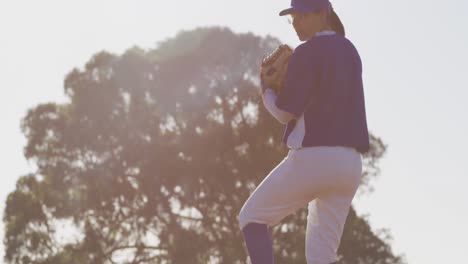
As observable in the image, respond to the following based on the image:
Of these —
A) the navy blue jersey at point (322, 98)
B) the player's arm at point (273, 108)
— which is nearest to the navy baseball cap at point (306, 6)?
the navy blue jersey at point (322, 98)

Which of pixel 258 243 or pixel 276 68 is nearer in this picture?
pixel 258 243

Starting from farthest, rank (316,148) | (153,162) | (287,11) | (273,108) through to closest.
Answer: (153,162) < (287,11) < (273,108) < (316,148)

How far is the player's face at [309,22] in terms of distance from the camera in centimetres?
521

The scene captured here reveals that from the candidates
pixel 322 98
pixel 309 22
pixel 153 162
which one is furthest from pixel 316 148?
pixel 153 162

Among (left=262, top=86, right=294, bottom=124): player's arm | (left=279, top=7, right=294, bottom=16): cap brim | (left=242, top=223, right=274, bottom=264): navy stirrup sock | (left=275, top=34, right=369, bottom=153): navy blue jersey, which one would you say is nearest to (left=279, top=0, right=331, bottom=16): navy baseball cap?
(left=279, top=7, right=294, bottom=16): cap brim

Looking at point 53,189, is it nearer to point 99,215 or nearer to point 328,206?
point 99,215

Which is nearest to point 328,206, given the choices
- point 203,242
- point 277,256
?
point 277,256

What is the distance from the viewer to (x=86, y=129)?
3616cm

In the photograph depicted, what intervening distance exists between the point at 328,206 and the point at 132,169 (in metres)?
30.6

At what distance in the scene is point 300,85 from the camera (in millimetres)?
4980

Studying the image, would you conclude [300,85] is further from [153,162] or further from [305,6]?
[153,162]

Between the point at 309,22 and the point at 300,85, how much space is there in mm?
461

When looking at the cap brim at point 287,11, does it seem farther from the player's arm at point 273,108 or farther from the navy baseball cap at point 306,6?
the player's arm at point 273,108

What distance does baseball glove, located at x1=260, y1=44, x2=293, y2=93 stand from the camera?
204 inches
